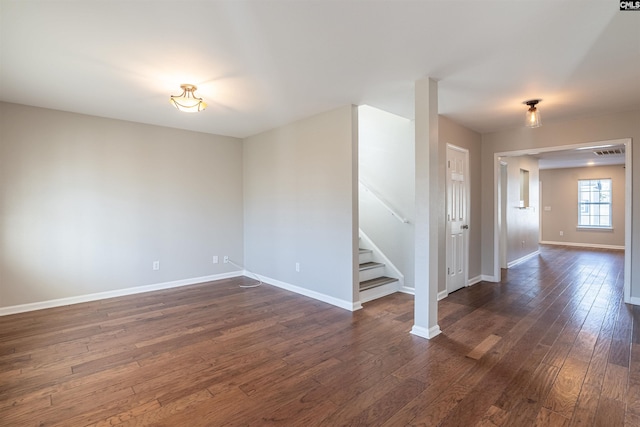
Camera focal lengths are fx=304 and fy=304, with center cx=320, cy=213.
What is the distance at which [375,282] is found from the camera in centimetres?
438

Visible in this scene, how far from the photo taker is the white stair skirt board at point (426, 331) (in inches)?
114

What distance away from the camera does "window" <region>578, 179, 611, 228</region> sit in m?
8.76

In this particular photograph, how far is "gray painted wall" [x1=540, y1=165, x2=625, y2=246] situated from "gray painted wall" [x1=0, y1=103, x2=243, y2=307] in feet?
32.0

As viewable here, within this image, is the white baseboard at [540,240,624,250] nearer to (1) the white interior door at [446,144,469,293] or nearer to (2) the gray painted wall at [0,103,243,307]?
(1) the white interior door at [446,144,469,293]

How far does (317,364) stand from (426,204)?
170cm

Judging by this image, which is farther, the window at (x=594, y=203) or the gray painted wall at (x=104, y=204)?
the window at (x=594, y=203)

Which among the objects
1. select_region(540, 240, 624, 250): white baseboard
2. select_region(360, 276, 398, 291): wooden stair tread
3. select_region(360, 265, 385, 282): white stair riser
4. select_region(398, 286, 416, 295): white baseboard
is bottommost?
select_region(398, 286, 416, 295): white baseboard

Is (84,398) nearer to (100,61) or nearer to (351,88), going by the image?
(100,61)

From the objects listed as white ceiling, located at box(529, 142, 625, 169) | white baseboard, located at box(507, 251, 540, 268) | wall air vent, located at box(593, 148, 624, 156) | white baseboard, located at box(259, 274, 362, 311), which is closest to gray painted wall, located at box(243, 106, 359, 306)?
white baseboard, located at box(259, 274, 362, 311)

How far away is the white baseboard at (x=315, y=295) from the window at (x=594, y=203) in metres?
9.15

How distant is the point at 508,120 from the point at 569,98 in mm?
955

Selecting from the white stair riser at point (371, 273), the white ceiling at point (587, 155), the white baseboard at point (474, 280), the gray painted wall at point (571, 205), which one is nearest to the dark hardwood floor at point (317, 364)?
the white stair riser at point (371, 273)

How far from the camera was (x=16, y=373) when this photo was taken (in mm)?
2314

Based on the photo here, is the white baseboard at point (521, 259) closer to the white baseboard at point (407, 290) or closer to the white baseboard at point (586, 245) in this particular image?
the white baseboard at point (586, 245)
